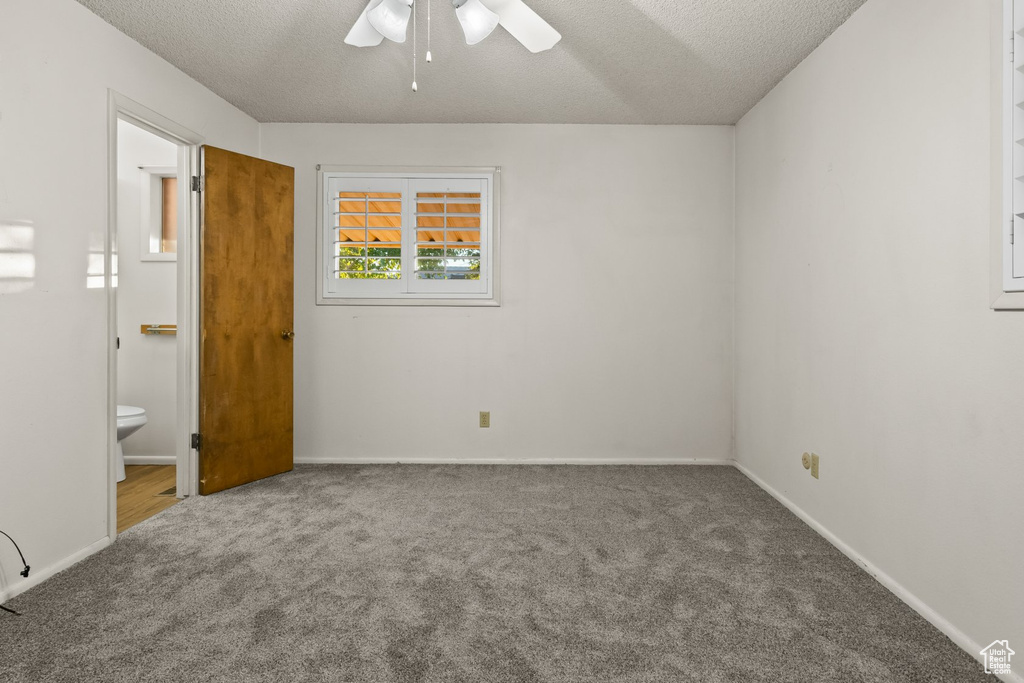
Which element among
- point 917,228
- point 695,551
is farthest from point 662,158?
point 695,551

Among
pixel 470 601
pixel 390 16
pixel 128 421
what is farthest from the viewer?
pixel 128 421

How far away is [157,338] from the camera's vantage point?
3.79 meters

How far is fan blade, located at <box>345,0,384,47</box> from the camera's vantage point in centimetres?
216

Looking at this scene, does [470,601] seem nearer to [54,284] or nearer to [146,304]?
[54,284]

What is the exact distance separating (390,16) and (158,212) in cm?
267

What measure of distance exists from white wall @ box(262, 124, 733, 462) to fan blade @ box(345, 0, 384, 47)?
1.43 meters

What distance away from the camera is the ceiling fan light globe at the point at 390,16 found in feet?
6.82

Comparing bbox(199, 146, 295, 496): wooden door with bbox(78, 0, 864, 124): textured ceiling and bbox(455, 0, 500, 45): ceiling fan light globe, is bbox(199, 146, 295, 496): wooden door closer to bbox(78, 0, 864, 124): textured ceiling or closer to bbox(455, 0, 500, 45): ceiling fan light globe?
bbox(78, 0, 864, 124): textured ceiling

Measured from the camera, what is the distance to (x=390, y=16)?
2111 mm

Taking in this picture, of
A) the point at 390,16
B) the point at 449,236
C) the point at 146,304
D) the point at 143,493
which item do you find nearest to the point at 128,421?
the point at 143,493

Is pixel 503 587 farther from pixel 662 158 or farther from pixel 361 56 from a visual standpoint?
pixel 662 158

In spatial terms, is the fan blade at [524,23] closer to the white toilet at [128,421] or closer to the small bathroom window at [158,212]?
the small bathroom window at [158,212]

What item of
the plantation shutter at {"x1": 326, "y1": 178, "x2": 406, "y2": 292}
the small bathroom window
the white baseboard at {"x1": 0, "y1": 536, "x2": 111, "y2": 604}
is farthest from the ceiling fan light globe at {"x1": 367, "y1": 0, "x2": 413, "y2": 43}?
the white baseboard at {"x1": 0, "y1": 536, "x2": 111, "y2": 604}

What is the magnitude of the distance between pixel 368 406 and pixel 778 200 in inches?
115
